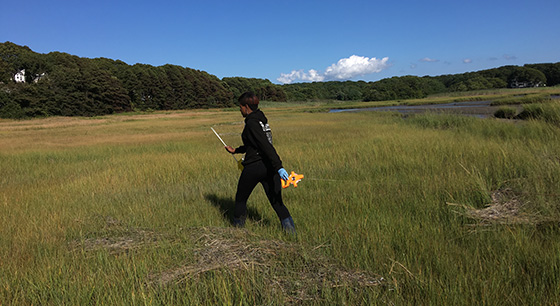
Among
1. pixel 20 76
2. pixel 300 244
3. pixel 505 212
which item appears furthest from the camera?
pixel 20 76

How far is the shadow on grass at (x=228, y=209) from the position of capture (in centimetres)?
495

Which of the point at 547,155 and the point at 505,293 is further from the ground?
the point at 547,155

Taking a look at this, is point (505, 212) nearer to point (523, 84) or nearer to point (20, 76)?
point (20, 76)

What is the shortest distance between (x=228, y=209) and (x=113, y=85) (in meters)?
74.4

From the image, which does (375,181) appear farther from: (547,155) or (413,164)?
(547,155)

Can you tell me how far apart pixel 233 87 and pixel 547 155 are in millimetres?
139072

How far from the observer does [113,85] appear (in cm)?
6888

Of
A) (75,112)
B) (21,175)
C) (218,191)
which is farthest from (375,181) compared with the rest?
(75,112)

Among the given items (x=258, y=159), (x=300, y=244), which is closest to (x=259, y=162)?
(x=258, y=159)

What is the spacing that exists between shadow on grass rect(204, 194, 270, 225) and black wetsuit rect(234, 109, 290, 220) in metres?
0.81

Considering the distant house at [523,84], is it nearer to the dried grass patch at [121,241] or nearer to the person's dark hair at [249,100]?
the person's dark hair at [249,100]

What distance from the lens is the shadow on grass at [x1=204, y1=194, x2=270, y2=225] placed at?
4950 mm

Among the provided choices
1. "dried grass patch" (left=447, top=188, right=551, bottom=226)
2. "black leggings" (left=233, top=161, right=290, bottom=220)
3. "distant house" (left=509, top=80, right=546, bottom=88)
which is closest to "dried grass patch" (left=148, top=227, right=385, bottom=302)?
"black leggings" (left=233, top=161, right=290, bottom=220)

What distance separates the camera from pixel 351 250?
3.44m
